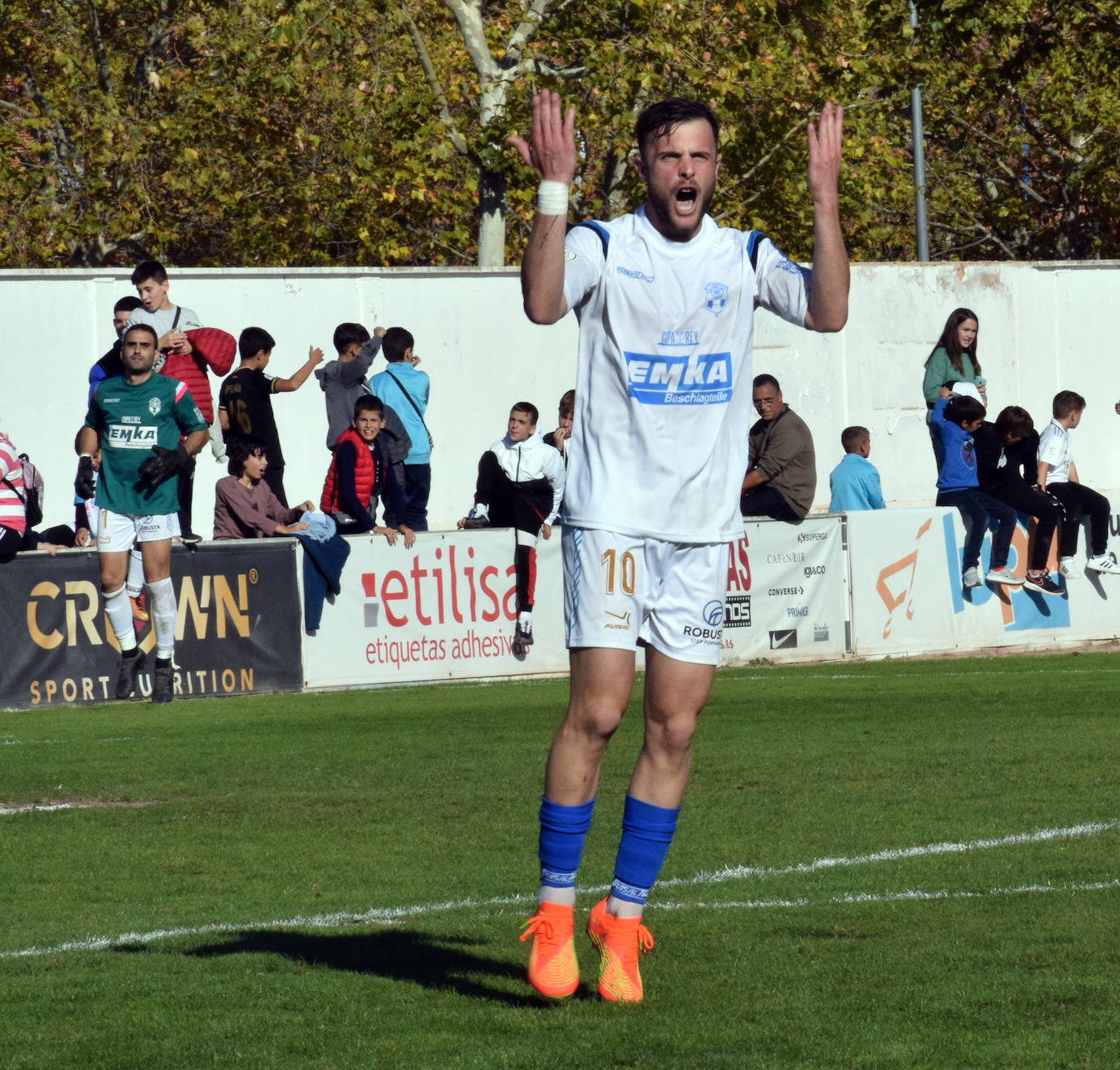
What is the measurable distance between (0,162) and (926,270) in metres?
16.0

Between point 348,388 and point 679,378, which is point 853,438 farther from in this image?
point 679,378

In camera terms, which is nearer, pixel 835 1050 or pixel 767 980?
pixel 835 1050

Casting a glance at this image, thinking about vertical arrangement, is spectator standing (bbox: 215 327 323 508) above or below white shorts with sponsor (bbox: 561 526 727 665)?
above

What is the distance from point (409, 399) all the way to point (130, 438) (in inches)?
167

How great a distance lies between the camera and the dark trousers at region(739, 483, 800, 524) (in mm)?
16922

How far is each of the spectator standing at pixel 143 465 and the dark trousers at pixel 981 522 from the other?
7.27 m

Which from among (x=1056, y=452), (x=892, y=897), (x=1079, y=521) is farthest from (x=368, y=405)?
(x=892, y=897)

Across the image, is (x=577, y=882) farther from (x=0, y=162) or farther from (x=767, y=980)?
(x=0, y=162)

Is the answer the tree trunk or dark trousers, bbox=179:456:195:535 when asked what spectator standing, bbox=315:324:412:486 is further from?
the tree trunk

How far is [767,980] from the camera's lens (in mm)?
4926

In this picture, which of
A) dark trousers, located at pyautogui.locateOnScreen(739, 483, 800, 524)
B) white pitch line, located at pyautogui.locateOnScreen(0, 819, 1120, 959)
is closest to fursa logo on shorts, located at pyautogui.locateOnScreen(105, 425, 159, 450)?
dark trousers, located at pyautogui.locateOnScreen(739, 483, 800, 524)

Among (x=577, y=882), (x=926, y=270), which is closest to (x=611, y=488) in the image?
(x=577, y=882)

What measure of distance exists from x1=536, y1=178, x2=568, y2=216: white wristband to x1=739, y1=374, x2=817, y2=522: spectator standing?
473 inches

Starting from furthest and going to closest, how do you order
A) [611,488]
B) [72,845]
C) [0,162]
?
1. [0,162]
2. [72,845]
3. [611,488]
